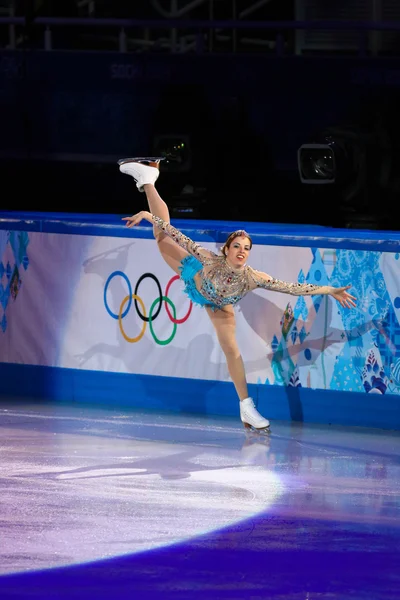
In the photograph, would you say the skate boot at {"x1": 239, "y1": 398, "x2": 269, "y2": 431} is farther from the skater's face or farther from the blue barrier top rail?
the blue barrier top rail

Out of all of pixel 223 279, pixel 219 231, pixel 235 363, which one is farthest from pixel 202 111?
pixel 235 363

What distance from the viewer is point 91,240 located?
7660mm

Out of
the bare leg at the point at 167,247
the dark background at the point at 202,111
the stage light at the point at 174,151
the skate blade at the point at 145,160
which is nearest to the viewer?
the bare leg at the point at 167,247

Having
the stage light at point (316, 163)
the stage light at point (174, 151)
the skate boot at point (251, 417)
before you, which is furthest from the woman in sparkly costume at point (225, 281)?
the stage light at point (174, 151)

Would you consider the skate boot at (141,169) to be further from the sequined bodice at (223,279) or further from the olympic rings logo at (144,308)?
the olympic rings logo at (144,308)

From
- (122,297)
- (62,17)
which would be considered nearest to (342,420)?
(122,297)

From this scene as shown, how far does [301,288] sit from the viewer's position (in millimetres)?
Answer: 6680

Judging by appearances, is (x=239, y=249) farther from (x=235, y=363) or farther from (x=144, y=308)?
(x=144, y=308)

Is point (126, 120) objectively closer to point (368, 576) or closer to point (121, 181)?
point (121, 181)

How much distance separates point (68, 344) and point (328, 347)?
1.82m

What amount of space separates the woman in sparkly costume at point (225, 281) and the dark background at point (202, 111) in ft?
6.57

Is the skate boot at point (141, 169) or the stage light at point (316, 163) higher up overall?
the stage light at point (316, 163)

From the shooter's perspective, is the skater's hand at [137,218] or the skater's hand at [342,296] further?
the skater's hand at [137,218]

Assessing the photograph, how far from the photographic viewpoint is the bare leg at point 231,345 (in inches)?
273
